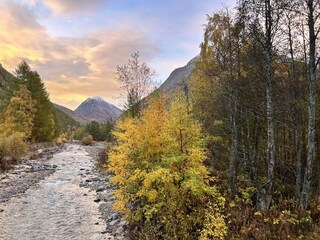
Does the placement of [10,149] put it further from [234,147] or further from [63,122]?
[63,122]

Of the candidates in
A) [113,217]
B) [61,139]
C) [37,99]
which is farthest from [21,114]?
[61,139]

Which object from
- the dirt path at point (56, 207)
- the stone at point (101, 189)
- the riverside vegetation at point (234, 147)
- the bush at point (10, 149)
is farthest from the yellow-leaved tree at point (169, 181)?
the bush at point (10, 149)

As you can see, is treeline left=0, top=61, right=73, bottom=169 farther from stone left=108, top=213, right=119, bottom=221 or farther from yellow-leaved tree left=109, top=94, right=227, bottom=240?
yellow-leaved tree left=109, top=94, right=227, bottom=240

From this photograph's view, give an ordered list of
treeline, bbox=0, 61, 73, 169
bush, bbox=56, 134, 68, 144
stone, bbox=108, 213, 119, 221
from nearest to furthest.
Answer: stone, bbox=108, 213, 119, 221
treeline, bbox=0, 61, 73, 169
bush, bbox=56, 134, 68, 144

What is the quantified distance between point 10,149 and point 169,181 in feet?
75.0

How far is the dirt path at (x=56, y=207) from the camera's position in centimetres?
1207

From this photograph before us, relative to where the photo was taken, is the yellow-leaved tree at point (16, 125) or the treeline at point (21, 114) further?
the treeline at point (21, 114)

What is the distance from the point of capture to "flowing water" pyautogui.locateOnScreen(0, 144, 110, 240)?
1184cm

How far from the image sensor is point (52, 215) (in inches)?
561

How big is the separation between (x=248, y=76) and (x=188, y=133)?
18.2 ft

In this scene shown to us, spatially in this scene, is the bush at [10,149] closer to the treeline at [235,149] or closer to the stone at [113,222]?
the stone at [113,222]

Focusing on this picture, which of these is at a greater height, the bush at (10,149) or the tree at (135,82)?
the tree at (135,82)

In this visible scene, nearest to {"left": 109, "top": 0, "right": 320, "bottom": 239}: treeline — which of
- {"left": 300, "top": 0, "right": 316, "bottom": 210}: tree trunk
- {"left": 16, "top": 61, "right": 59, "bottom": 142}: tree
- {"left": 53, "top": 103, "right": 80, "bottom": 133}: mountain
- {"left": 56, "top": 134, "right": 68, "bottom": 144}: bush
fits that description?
{"left": 300, "top": 0, "right": 316, "bottom": 210}: tree trunk

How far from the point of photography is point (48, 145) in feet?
160
